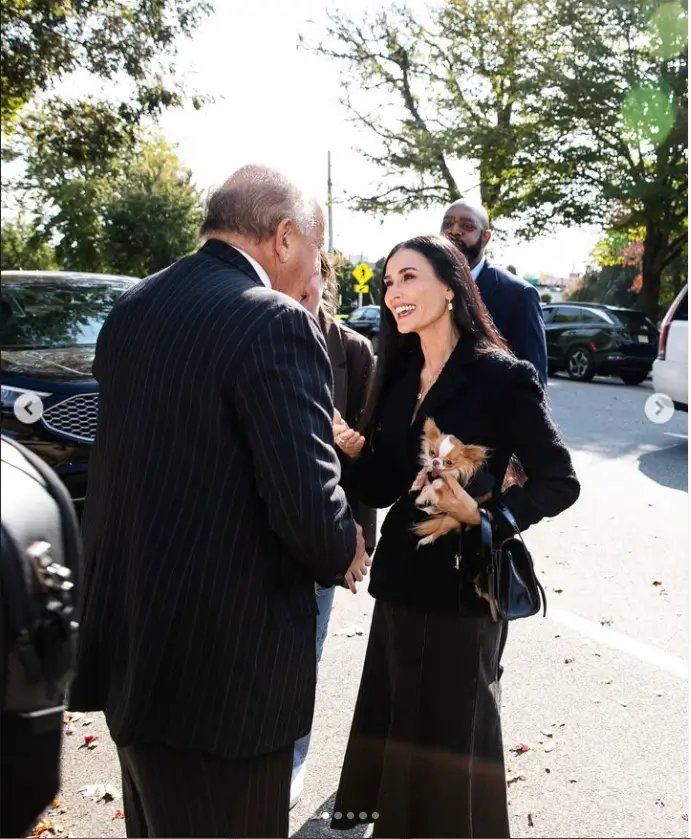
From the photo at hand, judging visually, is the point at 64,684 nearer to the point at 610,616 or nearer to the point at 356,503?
the point at 356,503

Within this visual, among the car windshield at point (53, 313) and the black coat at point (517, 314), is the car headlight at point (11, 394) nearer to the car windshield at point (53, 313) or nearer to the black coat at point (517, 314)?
the car windshield at point (53, 313)

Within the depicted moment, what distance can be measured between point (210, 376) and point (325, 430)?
0.27 m

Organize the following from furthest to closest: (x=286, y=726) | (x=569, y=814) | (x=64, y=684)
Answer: (x=569, y=814) → (x=286, y=726) → (x=64, y=684)

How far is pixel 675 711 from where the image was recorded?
3.92 m

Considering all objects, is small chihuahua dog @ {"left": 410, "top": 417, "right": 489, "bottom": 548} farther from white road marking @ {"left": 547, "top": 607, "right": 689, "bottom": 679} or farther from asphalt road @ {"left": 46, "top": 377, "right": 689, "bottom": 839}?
white road marking @ {"left": 547, "top": 607, "right": 689, "bottom": 679}

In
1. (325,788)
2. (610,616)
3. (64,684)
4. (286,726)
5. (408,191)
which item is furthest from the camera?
(408,191)

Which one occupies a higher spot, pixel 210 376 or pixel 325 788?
pixel 210 376

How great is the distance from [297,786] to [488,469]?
60.4 inches

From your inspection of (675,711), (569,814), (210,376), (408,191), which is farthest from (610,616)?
(408,191)

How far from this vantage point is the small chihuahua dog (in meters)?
2.51

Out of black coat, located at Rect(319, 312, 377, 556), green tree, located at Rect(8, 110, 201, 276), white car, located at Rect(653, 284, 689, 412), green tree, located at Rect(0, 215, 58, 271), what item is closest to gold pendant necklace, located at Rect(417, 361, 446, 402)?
black coat, located at Rect(319, 312, 377, 556)

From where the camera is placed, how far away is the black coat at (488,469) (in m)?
2.57

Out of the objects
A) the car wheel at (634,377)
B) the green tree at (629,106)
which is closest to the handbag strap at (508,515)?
the car wheel at (634,377)

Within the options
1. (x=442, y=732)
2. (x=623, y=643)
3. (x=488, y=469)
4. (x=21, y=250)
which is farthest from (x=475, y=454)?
(x=21, y=250)
